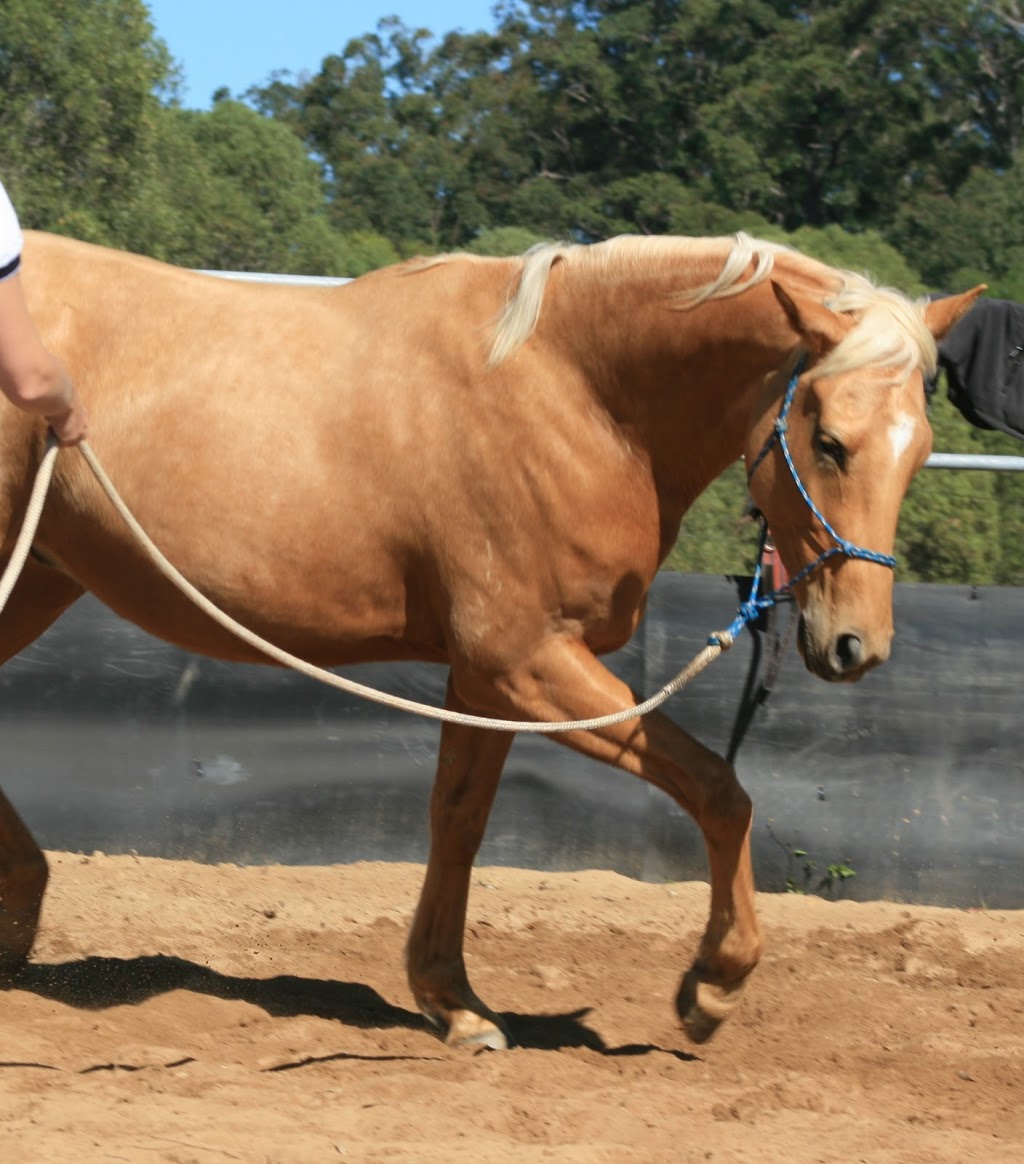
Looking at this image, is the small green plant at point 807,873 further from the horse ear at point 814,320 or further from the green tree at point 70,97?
the green tree at point 70,97

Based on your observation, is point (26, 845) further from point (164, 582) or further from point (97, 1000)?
point (164, 582)

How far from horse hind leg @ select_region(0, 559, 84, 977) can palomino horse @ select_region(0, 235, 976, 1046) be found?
55cm

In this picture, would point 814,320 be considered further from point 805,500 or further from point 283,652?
point 283,652

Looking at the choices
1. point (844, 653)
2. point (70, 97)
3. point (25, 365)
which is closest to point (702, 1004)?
point (844, 653)

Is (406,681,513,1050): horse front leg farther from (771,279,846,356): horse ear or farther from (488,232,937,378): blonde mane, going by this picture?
(771,279,846,356): horse ear

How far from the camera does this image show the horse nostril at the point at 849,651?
3.45 m

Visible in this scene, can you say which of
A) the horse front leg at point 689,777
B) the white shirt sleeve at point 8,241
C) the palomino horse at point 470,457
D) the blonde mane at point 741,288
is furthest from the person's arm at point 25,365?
the horse front leg at point 689,777

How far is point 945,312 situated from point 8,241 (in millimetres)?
2129

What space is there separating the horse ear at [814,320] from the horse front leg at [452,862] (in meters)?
1.46

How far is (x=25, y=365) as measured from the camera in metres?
2.95

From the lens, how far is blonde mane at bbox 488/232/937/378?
11.4ft

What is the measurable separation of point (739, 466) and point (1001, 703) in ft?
5.13

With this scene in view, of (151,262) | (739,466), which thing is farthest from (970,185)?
(151,262)

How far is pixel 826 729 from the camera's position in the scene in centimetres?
574
